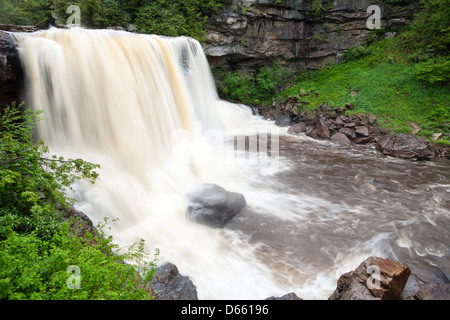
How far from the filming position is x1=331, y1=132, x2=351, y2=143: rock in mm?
14539

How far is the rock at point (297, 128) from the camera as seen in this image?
16.4m

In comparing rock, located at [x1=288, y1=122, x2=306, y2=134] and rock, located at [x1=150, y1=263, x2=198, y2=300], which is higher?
rock, located at [x1=150, y1=263, x2=198, y2=300]

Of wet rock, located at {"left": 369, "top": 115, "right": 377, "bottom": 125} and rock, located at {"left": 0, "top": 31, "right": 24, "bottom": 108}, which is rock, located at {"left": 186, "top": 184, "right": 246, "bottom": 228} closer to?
rock, located at {"left": 0, "top": 31, "right": 24, "bottom": 108}

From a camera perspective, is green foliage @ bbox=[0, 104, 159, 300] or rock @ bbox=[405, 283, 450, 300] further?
rock @ bbox=[405, 283, 450, 300]

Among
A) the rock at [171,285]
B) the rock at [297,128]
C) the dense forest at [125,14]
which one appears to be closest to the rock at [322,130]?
the rock at [297,128]

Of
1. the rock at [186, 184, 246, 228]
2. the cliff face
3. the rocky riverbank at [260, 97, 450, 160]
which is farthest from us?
the cliff face

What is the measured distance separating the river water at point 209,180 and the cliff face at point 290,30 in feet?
23.6

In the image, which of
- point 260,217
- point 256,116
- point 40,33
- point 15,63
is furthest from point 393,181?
point 40,33

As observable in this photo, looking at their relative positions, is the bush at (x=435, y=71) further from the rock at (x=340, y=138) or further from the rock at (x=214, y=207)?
the rock at (x=214, y=207)

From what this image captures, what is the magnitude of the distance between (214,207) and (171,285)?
2937mm

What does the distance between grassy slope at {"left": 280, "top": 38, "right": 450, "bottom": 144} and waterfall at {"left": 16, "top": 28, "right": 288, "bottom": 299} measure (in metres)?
10.7

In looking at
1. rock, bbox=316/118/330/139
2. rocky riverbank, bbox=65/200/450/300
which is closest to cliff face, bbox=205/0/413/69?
rock, bbox=316/118/330/139
